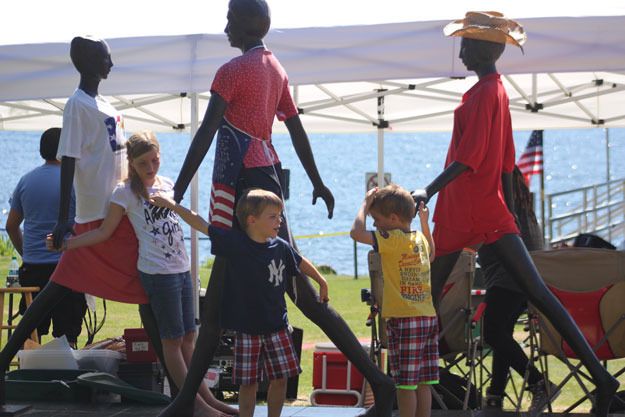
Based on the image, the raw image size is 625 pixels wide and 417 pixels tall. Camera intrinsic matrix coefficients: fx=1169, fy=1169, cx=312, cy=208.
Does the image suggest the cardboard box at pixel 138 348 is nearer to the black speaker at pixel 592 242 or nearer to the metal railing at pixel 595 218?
the black speaker at pixel 592 242

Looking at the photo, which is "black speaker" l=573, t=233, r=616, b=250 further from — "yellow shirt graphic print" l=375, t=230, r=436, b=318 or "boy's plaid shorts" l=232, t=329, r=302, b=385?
"boy's plaid shorts" l=232, t=329, r=302, b=385

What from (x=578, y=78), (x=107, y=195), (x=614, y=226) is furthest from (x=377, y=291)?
(x=614, y=226)

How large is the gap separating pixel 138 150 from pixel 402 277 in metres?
1.43

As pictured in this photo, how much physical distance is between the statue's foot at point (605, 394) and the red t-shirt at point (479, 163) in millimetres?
871

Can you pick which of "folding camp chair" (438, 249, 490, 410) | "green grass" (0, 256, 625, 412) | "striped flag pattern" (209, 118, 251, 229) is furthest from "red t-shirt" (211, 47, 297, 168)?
"green grass" (0, 256, 625, 412)

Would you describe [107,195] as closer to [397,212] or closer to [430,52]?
[397,212]

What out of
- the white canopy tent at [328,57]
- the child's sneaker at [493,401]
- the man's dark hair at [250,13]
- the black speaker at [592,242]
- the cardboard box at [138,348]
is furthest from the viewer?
the black speaker at [592,242]

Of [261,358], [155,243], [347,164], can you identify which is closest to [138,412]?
[155,243]

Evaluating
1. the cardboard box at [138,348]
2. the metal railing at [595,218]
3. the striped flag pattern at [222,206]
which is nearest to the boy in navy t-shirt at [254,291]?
the striped flag pattern at [222,206]

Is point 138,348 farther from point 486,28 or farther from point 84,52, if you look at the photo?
point 486,28

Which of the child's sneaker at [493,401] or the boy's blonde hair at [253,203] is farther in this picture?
the child's sneaker at [493,401]

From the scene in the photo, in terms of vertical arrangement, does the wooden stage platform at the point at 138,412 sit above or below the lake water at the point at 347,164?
below

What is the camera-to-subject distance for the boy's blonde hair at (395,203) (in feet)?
16.7

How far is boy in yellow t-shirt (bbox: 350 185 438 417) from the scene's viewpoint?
5.03m
